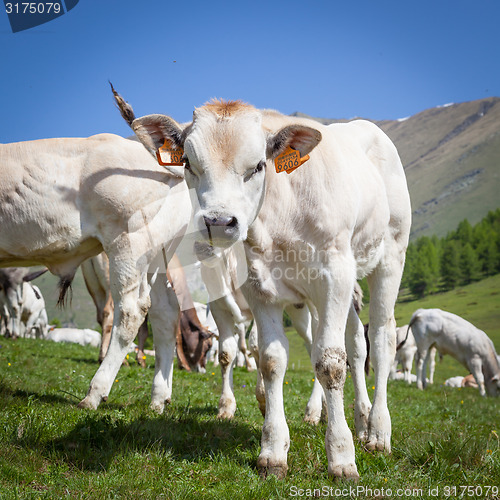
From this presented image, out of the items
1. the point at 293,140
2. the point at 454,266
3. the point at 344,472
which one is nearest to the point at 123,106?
the point at 293,140

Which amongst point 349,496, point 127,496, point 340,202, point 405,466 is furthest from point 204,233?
point 405,466

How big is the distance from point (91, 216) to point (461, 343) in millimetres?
19770

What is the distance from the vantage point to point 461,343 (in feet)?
72.8

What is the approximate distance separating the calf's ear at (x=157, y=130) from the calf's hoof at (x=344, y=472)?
2.76 metres

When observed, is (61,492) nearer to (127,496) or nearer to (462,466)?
(127,496)

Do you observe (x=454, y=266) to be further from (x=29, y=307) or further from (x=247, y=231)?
(x=247, y=231)

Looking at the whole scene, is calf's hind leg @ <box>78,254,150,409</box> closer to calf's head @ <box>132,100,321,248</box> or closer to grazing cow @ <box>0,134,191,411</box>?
grazing cow @ <box>0,134,191,411</box>

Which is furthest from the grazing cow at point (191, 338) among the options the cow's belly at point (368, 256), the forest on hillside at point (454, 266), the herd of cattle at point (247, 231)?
the forest on hillside at point (454, 266)

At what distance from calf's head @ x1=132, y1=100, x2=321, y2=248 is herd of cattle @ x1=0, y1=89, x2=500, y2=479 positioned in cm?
1

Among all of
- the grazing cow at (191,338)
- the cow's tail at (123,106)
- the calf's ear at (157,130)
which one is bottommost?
the grazing cow at (191,338)

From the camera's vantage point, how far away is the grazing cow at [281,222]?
3793mm

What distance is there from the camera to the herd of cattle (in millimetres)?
3918

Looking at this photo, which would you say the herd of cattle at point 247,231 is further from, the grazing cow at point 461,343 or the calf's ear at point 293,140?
the grazing cow at point 461,343

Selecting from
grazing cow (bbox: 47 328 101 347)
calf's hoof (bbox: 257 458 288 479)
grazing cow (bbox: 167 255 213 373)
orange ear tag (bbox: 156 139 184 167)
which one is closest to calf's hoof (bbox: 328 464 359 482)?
calf's hoof (bbox: 257 458 288 479)
